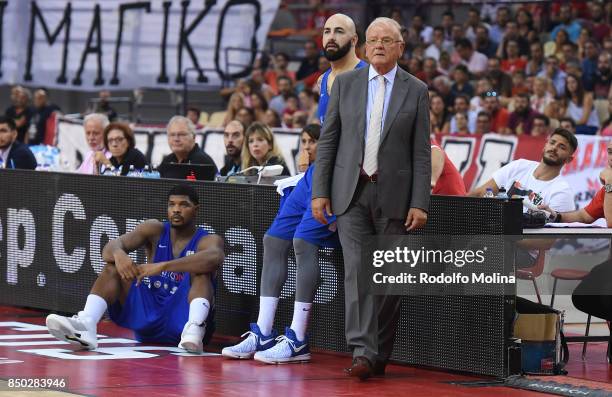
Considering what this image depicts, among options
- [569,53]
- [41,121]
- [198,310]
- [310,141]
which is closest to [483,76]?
[569,53]

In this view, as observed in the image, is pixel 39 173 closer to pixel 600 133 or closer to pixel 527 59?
pixel 600 133

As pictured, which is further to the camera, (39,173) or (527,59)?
(527,59)

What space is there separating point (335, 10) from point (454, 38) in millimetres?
3358

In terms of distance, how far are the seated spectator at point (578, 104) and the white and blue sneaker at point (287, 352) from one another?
10629 mm

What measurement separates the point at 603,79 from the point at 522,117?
193 centimetres

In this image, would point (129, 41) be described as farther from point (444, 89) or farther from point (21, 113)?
point (444, 89)

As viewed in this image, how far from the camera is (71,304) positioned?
11797 mm

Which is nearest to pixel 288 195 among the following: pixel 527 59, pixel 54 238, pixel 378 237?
pixel 378 237

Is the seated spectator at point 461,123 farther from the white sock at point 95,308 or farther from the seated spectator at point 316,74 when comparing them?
the white sock at point 95,308

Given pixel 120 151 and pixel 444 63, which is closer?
pixel 120 151

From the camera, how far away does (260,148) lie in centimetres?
1193

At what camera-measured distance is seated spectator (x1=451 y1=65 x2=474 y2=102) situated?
69.4 feet

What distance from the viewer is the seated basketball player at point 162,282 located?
9.91 meters

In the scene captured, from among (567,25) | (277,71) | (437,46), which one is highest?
(567,25)
